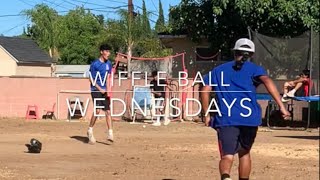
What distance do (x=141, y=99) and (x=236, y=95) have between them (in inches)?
577

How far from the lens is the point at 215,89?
705 cm

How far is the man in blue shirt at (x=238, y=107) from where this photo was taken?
6.78 meters

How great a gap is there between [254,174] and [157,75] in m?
11.9

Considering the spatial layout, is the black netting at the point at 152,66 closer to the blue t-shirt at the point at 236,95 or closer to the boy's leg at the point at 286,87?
the boy's leg at the point at 286,87

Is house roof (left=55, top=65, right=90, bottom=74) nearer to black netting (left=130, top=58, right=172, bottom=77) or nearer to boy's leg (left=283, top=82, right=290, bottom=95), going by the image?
black netting (left=130, top=58, right=172, bottom=77)

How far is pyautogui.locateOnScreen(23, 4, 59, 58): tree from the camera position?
59.1m

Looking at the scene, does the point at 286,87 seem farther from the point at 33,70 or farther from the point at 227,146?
the point at 33,70

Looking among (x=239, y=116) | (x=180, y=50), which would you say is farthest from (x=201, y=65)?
(x=239, y=116)

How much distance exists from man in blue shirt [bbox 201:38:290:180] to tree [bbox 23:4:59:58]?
174 ft

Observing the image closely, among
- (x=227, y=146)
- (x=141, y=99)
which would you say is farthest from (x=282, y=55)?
(x=227, y=146)

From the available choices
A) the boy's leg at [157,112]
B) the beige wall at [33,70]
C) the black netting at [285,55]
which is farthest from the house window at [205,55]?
the beige wall at [33,70]

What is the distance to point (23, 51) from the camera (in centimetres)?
4653

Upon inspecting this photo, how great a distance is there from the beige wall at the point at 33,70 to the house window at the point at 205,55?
59.8 ft

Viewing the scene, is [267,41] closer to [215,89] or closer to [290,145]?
[290,145]
